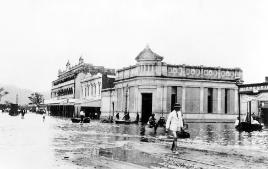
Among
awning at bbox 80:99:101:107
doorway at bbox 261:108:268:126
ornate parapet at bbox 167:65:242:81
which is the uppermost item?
ornate parapet at bbox 167:65:242:81

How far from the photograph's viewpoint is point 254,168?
32.5 feet

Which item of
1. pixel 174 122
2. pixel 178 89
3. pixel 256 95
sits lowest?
pixel 174 122

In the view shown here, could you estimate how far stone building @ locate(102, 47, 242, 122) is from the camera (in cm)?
4466

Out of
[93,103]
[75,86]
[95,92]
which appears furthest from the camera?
[75,86]

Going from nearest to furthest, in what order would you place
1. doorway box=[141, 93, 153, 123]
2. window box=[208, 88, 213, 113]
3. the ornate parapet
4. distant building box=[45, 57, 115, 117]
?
doorway box=[141, 93, 153, 123]
the ornate parapet
window box=[208, 88, 213, 113]
distant building box=[45, 57, 115, 117]

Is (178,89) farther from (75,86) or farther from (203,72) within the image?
(75,86)

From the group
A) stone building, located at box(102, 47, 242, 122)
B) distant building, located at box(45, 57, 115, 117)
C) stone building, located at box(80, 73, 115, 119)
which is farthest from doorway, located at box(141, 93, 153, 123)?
distant building, located at box(45, 57, 115, 117)

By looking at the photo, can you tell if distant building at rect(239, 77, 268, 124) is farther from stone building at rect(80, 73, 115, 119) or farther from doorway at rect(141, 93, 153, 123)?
stone building at rect(80, 73, 115, 119)

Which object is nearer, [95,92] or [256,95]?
[256,95]

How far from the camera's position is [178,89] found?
149ft

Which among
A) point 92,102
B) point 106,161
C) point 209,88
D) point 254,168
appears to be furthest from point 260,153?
point 92,102

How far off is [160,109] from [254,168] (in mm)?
34445

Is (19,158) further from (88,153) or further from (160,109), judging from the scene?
(160,109)

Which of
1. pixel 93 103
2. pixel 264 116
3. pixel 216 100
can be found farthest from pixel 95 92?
pixel 264 116
